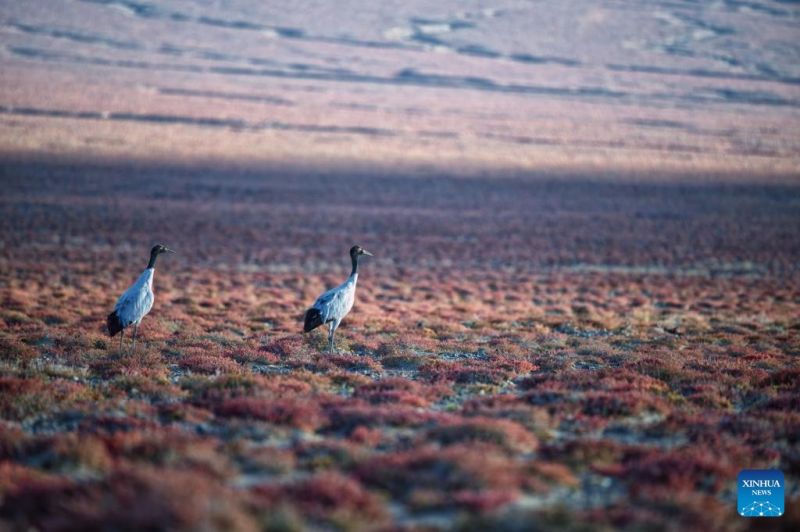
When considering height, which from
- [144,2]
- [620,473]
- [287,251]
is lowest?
[287,251]

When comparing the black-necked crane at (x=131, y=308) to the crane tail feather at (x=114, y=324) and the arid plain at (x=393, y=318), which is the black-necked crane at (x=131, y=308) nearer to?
the crane tail feather at (x=114, y=324)

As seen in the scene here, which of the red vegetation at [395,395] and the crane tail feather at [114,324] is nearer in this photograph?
the red vegetation at [395,395]

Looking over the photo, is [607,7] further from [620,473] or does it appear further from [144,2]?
[620,473]

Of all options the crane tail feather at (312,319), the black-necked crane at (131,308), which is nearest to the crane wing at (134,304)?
the black-necked crane at (131,308)

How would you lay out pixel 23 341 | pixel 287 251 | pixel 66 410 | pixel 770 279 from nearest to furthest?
pixel 66 410 < pixel 23 341 < pixel 770 279 < pixel 287 251

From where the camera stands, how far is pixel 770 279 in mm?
29453

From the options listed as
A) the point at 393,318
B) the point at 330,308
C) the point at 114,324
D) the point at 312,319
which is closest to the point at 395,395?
the point at 312,319

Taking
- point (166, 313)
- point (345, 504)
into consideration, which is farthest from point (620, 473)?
point (166, 313)

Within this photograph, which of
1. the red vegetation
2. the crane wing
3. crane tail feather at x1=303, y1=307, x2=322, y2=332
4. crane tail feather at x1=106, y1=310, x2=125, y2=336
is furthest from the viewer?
crane tail feather at x1=303, y1=307, x2=322, y2=332

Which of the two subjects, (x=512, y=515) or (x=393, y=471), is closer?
(x=512, y=515)

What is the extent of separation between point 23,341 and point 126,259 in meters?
17.3

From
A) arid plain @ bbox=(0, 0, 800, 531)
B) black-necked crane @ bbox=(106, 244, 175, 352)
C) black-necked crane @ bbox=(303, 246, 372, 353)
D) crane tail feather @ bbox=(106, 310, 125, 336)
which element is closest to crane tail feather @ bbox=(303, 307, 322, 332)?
black-necked crane @ bbox=(303, 246, 372, 353)

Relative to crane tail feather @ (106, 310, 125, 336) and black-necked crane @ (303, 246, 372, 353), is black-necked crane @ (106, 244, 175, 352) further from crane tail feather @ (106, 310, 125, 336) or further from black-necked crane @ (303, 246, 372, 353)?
black-necked crane @ (303, 246, 372, 353)

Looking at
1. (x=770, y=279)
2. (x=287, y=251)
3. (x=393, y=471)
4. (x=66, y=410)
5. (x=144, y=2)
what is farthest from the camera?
(x=144, y=2)
